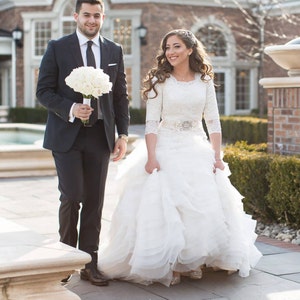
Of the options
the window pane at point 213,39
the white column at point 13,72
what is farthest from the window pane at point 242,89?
the white column at point 13,72

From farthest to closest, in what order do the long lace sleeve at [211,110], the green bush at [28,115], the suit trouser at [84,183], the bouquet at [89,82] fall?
1. the green bush at [28,115]
2. the long lace sleeve at [211,110]
3. the suit trouser at [84,183]
4. the bouquet at [89,82]

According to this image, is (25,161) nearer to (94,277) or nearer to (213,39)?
(94,277)

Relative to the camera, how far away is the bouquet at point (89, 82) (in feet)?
15.8

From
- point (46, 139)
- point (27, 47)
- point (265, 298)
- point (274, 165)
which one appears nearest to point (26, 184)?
point (274, 165)

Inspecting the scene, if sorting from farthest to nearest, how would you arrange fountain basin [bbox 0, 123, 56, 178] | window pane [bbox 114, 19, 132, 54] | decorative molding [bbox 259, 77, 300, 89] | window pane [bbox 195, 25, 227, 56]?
window pane [bbox 195, 25, 227, 56], window pane [bbox 114, 19, 132, 54], fountain basin [bbox 0, 123, 56, 178], decorative molding [bbox 259, 77, 300, 89]

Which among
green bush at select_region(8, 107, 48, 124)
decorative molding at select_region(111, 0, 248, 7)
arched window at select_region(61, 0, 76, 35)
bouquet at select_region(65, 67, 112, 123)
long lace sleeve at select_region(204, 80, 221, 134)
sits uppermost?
decorative molding at select_region(111, 0, 248, 7)

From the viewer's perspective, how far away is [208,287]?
5117 mm

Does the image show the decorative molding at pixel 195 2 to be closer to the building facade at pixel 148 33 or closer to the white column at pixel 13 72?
the building facade at pixel 148 33

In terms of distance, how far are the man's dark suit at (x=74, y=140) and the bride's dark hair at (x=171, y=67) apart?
0.26 meters

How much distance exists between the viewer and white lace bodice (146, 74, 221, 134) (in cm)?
537

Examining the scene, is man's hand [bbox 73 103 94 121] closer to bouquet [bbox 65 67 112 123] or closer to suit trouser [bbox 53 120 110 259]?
bouquet [bbox 65 67 112 123]

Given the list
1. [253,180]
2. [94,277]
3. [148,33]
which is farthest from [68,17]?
[94,277]

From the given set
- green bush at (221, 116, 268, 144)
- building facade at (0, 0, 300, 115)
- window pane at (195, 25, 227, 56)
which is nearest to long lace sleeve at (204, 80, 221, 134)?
green bush at (221, 116, 268, 144)

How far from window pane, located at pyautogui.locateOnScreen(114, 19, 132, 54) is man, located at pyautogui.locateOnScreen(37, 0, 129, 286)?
22.5 m
